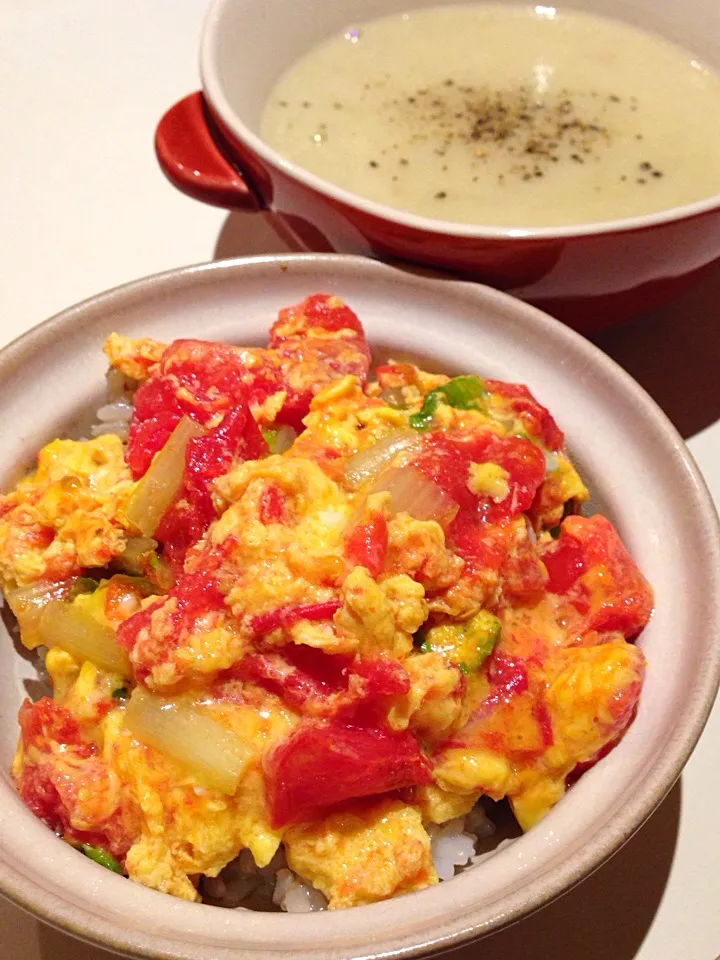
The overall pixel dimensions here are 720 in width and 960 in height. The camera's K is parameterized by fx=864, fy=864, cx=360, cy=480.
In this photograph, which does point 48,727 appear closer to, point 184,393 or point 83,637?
point 83,637

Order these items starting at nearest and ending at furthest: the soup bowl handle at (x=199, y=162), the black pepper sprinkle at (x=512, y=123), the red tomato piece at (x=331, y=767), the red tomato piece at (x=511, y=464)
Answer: the red tomato piece at (x=331, y=767) → the red tomato piece at (x=511, y=464) → the soup bowl handle at (x=199, y=162) → the black pepper sprinkle at (x=512, y=123)

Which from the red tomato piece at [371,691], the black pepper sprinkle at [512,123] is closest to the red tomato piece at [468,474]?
the red tomato piece at [371,691]

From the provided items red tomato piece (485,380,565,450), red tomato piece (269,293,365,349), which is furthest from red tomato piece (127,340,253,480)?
red tomato piece (485,380,565,450)

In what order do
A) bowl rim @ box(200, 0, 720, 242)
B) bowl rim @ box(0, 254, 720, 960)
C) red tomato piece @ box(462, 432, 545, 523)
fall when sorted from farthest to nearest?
1. bowl rim @ box(200, 0, 720, 242)
2. red tomato piece @ box(462, 432, 545, 523)
3. bowl rim @ box(0, 254, 720, 960)

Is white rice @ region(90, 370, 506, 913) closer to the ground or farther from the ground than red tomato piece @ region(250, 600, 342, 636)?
closer to the ground

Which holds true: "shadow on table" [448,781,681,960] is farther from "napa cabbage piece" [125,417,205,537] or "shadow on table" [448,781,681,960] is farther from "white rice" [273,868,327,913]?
"napa cabbage piece" [125,417,205,537]

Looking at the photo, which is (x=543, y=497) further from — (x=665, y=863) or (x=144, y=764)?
(x=144, y=764)

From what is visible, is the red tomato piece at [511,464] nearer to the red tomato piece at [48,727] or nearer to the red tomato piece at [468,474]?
the red tomato piece at [468,474]
